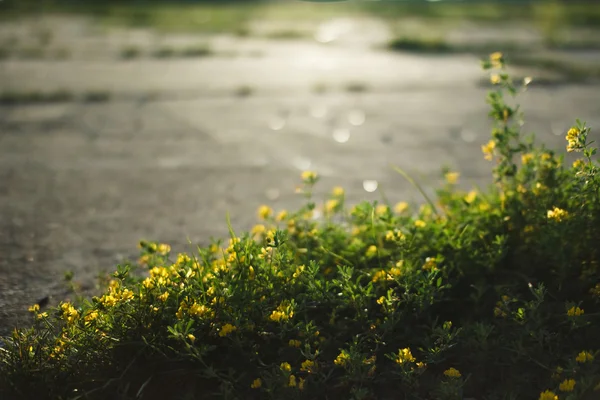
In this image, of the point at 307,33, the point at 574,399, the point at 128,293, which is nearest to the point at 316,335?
the point at 128,293

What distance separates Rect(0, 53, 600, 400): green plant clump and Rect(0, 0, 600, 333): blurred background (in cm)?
79

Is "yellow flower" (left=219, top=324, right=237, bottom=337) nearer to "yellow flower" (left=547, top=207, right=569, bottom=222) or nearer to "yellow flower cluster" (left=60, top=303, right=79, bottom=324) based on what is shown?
"yellow flower cluster" (left=60, top=303, right=79, bottom=324)

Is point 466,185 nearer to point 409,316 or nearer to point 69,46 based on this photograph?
point 409,316

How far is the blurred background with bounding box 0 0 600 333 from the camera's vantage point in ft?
16.0

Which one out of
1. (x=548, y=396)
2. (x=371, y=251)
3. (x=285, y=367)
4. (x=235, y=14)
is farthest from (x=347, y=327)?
(x=235, y=14)

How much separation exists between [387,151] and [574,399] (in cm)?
417

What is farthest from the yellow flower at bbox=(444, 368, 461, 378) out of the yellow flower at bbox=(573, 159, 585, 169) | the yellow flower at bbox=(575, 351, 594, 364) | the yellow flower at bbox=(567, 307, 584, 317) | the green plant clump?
the yellow flower at bbox=(573, 159, 585, 169)

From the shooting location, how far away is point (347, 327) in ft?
10.2

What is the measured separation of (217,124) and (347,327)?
4821mm

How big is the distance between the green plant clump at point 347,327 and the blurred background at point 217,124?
2.61 feet

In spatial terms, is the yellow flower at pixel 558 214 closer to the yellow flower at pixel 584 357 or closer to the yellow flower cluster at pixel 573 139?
the yellow flower cluster at pixel 573 139

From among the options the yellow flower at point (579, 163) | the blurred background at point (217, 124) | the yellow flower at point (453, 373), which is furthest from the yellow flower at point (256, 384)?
the yellow flower at point (579, 163)

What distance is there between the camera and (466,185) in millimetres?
5496

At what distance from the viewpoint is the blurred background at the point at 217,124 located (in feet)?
16.0
